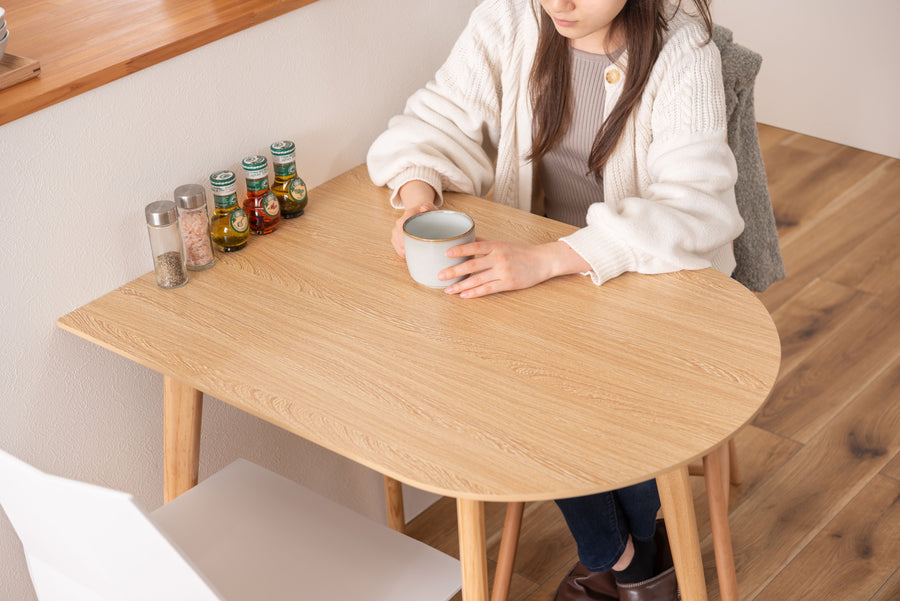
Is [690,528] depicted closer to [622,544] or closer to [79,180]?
[622,544]

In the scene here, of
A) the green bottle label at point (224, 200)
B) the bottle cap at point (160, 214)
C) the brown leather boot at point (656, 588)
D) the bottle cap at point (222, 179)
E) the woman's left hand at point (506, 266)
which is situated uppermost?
the bottle cap at point (222, 179)

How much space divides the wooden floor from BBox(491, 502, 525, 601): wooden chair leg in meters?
0.24

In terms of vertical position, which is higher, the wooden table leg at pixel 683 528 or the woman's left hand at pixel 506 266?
the woman's left hand at pixel 506 266

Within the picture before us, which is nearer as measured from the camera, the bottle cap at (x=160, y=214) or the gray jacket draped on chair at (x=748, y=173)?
the bottle cap at (x=160, y=214)

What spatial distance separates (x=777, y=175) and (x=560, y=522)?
1725 millimetres

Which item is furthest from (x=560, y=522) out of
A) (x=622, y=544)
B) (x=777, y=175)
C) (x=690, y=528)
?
(x=777, y=175)

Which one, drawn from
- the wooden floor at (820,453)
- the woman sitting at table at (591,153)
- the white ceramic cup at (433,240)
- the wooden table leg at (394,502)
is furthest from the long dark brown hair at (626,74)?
the wooden floor at (820,453)

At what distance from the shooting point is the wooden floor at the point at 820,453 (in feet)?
5.89

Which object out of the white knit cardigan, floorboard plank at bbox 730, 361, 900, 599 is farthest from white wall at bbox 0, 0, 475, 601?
floorboard plank at bbox 730, 361, 900, 599

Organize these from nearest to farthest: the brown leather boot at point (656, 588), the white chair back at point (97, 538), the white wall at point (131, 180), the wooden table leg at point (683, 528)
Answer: the white chair back at point (97, 538) < the wooden table leg at point (683, 528) < the white wall at point (131, 180) < the brown leather boot at point (656, 588)

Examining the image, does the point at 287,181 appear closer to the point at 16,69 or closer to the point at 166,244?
the point at 166,244

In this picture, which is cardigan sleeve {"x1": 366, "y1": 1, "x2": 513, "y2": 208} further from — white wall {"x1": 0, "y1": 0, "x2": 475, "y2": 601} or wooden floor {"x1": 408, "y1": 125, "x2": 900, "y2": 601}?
wooden floor {"x1": 408, "y1": 125, "x2": 900, "y2": 601}

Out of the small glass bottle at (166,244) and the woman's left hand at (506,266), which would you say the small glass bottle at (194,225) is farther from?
the woman's left hand at (506,266)

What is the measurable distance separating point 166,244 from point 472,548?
22.5 inches
